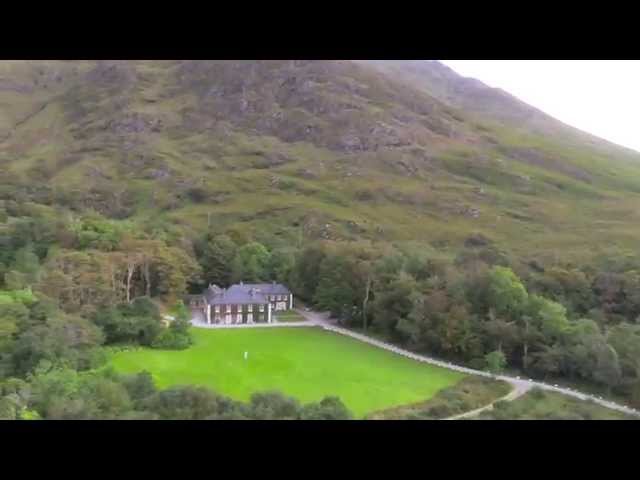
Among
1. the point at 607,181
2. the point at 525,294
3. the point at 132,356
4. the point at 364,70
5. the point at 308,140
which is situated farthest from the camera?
the point at 364,70

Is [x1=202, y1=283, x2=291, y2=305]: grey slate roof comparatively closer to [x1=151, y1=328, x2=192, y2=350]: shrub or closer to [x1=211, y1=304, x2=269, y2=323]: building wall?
[x1=211, y1=304, x2=269, y2=323]: building wall

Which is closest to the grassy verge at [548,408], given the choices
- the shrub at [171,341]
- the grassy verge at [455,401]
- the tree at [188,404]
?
the grassy verge at [455,401]

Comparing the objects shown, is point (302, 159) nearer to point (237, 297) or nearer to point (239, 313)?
point (237, 297)

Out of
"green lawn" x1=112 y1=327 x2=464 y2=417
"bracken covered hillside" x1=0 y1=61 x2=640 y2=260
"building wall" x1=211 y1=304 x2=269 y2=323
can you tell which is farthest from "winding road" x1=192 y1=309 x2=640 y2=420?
"bracken covered hillside" x1=0 y1=61 x2=640 y2=260
